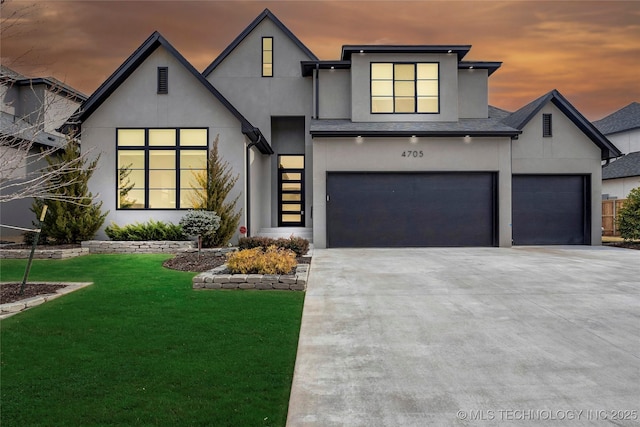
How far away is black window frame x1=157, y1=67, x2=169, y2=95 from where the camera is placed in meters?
14.7

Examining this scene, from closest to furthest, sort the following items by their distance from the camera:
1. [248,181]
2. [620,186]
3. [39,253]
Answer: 1. [39,253]
2. [248,181]
3. [620,186]

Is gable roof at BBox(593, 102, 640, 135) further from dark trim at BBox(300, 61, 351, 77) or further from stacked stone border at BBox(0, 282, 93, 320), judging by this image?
stacked stone border at BBox(0, 282, 93, 320)

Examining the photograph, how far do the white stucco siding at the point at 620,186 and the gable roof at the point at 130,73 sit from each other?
22.3 meters

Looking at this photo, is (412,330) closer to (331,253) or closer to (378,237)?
(331,253)

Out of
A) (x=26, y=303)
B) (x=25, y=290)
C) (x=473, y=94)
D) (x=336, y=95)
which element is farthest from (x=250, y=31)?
(x=26, y=303)

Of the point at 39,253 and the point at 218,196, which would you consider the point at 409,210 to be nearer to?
the point at 218,196

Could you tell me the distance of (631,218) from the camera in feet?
54.8

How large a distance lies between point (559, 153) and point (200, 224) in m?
14.0

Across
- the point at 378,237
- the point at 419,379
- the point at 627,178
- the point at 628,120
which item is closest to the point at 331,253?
the point at 378,237

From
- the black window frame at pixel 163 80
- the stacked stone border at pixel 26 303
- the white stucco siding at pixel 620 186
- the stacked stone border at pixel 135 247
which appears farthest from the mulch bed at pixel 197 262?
the white stucco siding at pixel 620 186

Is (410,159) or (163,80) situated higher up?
(163,80)

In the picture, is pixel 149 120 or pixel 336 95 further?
pixel 336 95

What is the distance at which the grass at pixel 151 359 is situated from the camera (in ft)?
10.6

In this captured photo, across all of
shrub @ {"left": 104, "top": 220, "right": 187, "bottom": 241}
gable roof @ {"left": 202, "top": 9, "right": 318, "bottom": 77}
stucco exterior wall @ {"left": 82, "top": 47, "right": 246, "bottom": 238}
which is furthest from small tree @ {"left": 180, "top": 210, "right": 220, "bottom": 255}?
gable roof @ {"left": 202, "top": 9, "right": 318, "bottom": 77}
